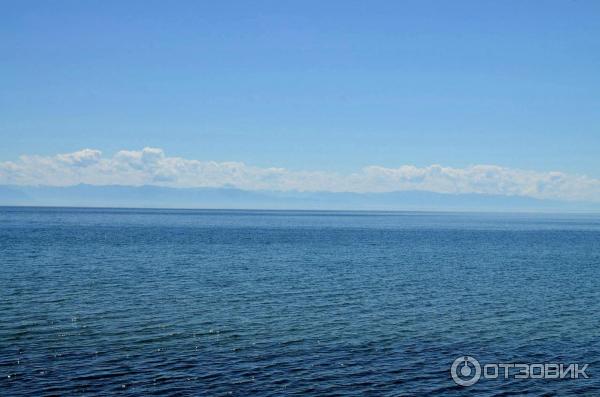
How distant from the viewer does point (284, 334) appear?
34.8m

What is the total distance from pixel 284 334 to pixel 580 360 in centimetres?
1609

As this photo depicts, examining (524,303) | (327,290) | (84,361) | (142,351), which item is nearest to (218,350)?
(142,351)

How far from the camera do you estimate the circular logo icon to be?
89.7 ft

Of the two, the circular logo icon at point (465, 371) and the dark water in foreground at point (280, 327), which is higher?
the dark water in foreground at point (280, 327)

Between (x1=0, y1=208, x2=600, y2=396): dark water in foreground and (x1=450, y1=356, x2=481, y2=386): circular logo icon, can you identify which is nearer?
(x1=0, y1=208, x2=600, y2=396): dark water in foreground

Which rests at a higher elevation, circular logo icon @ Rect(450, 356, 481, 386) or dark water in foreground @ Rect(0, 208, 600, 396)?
dark water in foreground @ Rect(0, 208, 600, 396)

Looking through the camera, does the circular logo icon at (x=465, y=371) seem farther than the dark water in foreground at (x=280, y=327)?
Yes

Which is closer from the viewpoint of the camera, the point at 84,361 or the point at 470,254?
the point at 84,361

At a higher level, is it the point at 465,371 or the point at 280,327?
the point at 280,327

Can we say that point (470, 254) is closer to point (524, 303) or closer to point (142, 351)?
point (524, 303)

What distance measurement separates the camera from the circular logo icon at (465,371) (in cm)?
2734

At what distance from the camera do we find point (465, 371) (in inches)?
1129

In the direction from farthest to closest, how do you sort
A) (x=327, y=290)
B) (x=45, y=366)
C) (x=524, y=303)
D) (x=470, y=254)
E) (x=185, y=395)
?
(x=470, y=254) → (x=327, y=290) → (x=524, y=303) → (x=45, y=366) → (x=185, y=395)

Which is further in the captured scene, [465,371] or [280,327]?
[280,327]
